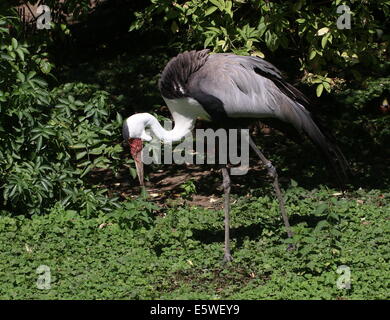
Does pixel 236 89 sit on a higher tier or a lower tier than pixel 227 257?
higher

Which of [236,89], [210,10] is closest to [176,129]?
[236,89]

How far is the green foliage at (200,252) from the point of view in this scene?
6.22m

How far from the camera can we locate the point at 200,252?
279 inches

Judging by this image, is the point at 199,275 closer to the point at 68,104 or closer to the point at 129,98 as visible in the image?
the point at 68,104

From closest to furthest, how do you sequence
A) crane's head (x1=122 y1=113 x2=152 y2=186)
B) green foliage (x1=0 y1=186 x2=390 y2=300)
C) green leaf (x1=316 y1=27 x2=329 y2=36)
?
green foliage (x1=0 y1=186 x2=390 y2=300) → crane's head (x1=122 y1=113 x2=152 y2=186) → green leaf (x1=316 y1=27 x2=329 y2=36)

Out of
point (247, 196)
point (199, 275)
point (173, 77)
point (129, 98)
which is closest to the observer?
point (199, 275)

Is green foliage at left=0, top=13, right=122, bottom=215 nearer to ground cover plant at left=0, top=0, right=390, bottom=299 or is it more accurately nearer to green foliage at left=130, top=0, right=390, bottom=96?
ground cover plant at left=0, top=0, right=390, bottom=299

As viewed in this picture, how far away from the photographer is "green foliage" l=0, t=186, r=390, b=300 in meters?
6.22

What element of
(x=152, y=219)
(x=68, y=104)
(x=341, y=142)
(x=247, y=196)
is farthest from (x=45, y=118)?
(x=341, y=142)

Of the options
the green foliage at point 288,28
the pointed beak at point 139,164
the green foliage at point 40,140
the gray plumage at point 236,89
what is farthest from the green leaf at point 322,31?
the green foliage at point 40,140

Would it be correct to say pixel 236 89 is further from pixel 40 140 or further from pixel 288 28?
pixel 40 140

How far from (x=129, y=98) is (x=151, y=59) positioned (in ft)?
3.89

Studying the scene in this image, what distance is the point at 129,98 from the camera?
1152 cm

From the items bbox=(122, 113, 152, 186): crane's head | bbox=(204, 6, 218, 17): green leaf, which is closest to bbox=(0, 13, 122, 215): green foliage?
bbox=(122, 113, 152, 186): crane's head
